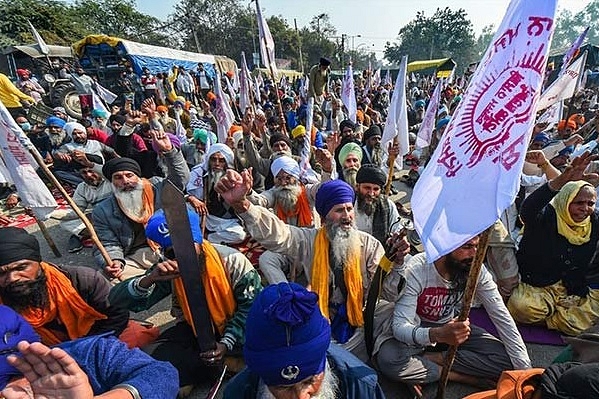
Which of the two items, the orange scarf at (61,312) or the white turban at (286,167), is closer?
the orange scarf at (61,312)

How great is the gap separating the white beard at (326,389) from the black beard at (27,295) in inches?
61.5

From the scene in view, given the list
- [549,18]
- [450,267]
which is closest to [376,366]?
[450,267]

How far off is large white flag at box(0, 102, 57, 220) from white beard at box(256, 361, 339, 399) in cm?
340

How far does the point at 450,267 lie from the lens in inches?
92.7

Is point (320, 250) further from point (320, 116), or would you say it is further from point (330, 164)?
point (320, 116)

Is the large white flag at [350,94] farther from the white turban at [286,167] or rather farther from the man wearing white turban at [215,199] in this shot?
the man wearing white turban at [215,199]

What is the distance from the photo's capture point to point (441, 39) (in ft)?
235

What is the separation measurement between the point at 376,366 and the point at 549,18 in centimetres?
229

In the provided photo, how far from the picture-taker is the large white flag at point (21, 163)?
3.49m

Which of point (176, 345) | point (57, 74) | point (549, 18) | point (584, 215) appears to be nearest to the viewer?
point (549, 18)

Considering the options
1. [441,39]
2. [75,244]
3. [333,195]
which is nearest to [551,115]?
[333,195]

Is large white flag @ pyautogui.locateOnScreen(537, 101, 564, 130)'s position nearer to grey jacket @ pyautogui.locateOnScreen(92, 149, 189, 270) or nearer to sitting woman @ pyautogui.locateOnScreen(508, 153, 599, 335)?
sitting woman @ pyautogui.locateOnScreen(508, 153, 599, 335)

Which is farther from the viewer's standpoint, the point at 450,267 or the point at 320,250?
the point at 320,250

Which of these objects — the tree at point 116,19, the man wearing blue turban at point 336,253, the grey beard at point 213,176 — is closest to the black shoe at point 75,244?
the grey beard at point 213,176
